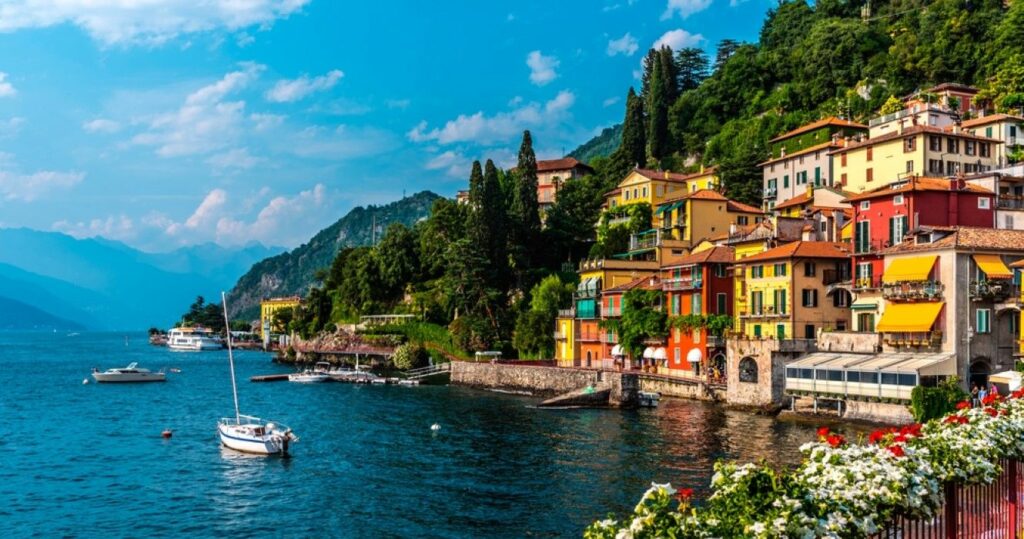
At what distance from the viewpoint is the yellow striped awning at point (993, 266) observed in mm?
45594

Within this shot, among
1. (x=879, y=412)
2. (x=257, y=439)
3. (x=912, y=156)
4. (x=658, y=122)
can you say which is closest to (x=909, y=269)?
(x=879, y=412)

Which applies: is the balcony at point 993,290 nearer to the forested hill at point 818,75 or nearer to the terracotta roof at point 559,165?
the forested hill at point 818,75

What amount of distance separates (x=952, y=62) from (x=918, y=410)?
69059 mm

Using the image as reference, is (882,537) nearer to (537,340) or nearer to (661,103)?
(537,340)

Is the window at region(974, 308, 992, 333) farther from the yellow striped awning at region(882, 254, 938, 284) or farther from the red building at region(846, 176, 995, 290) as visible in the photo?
the red building at region(846, 176, 995, 290)

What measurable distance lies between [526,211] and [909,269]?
5714 centimetres

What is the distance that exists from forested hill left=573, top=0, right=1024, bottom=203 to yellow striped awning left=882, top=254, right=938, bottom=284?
1616 inches

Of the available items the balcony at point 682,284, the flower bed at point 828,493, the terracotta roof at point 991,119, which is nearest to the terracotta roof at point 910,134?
the terracotta roof at point 991,119

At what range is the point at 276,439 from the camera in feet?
143

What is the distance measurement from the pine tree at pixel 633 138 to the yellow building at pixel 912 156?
45026 millimetres

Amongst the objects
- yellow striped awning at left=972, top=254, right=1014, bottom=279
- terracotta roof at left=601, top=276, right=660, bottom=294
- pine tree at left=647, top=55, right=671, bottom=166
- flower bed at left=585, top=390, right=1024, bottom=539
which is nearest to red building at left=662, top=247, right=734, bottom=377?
terracotta roof at left=601, top=276, right=660, bottom=294

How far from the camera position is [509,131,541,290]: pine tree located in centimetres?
9981

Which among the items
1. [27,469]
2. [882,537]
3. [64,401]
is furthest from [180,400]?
[882,537]

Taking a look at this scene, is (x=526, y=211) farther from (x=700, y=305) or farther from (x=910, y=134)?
(x=910, y=134)
